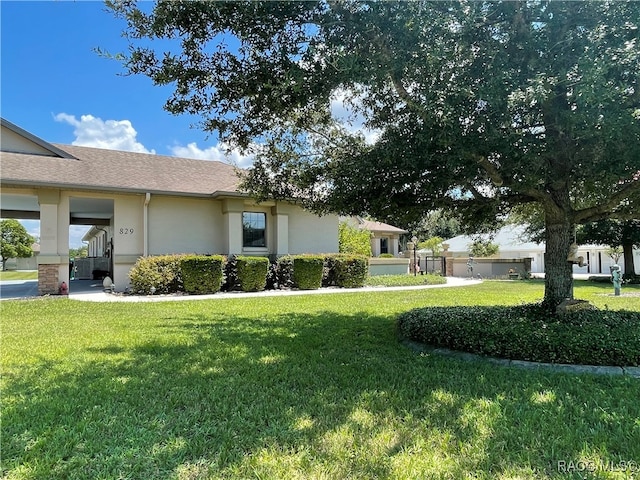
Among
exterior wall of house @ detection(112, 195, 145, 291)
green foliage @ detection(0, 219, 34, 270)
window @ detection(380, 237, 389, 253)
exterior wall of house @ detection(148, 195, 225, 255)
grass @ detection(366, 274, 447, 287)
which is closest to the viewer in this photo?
exterior wall of house @ detection(112, 195, 145, 291)

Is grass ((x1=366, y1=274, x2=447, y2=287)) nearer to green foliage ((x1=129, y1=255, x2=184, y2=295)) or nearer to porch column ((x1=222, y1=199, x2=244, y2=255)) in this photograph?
porch column ((x1=222, y1=199, x2=244, y2=255))

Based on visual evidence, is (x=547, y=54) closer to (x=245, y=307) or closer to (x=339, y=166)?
(x=339, y=166)

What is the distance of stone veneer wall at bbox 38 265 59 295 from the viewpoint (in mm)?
12781

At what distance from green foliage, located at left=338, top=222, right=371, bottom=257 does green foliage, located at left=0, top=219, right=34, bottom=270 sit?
36.0 m

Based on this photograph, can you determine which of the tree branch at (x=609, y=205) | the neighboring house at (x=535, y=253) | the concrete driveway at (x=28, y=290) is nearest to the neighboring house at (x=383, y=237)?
the neighboring house at (x=535, y=253)

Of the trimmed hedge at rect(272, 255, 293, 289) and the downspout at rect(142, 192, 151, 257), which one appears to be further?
Result: the trimmed hedge at rect(272, 255, 293, 289)

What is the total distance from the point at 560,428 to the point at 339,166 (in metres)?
4.71

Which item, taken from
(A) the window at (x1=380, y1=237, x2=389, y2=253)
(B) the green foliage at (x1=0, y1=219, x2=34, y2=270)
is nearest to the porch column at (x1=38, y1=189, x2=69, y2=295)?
(A) the window at (x1=380, y1=237, x2=389, y2=253)

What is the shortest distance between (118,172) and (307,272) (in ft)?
26.3

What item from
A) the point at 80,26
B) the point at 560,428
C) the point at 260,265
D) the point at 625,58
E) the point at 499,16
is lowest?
the point at 560,428

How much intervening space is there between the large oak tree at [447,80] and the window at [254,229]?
34.2 feet

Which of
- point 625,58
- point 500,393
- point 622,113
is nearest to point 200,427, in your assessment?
point 500,393

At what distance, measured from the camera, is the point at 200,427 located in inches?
134

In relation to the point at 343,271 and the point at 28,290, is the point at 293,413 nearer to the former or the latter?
the point at 343,271
